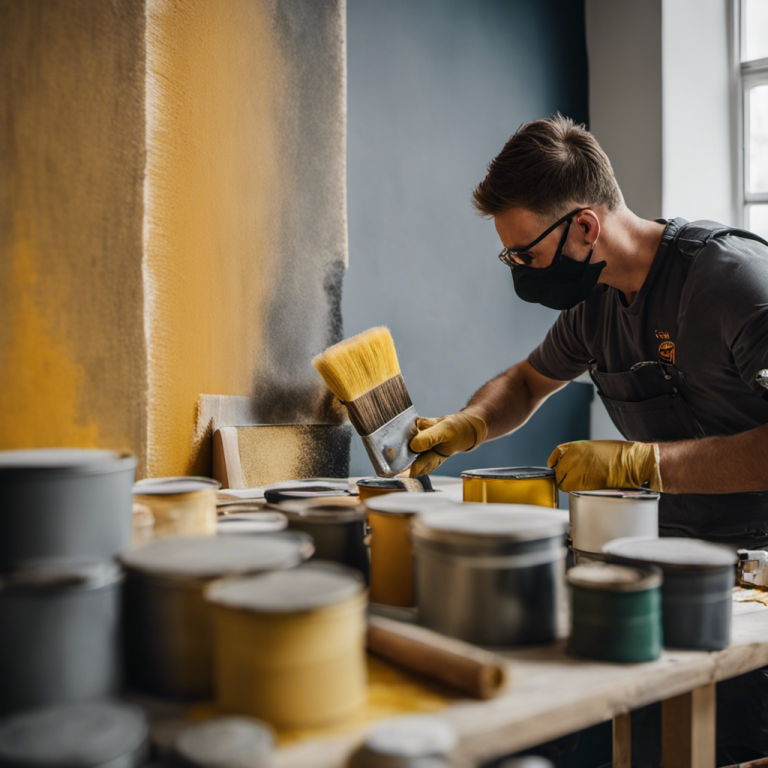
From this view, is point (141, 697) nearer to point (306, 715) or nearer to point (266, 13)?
point (306, 715)

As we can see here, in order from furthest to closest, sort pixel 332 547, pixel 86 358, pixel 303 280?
pixel 303 280, pixel 86 358, pixel 332 547

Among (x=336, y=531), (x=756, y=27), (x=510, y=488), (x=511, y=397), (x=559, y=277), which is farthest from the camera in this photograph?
(x=756, y=27)

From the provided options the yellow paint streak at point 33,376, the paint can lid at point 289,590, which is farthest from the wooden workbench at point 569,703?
the yellow paint streak at point 33,376

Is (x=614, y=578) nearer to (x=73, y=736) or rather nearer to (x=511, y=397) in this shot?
(x=73, y=736)

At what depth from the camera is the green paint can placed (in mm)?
673

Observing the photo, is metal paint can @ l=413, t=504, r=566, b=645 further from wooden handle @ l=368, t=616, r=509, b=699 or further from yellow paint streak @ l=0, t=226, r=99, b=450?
yellow paint streak @ l=0, t=226, r=99, b=450

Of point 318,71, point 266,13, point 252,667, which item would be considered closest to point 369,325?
point 318,71

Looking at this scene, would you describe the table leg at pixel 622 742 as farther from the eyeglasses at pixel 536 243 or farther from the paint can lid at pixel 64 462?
the paint can lid at pixel 64 462

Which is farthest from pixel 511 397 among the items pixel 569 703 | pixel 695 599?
pixel 569 703

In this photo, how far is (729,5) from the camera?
3082mm

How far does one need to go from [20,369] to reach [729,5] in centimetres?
334

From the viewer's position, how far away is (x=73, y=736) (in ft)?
1.60

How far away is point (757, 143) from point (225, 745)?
139 inches

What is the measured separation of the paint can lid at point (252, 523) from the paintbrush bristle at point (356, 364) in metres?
0.67
